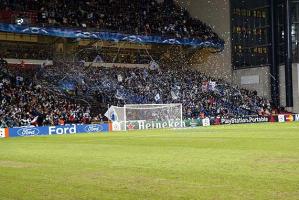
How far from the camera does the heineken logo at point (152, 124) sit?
1606 inches

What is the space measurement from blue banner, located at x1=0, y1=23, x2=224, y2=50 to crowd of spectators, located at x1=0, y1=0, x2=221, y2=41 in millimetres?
797

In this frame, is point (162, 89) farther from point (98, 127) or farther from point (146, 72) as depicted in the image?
point (98, 127)

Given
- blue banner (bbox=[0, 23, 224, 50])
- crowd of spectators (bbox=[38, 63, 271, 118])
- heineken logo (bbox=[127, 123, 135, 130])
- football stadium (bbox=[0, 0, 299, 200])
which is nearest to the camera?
football stadium (bbox=[0, 0, 299, 200])

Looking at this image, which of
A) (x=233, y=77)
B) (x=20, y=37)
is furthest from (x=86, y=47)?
(x=233, y=77)

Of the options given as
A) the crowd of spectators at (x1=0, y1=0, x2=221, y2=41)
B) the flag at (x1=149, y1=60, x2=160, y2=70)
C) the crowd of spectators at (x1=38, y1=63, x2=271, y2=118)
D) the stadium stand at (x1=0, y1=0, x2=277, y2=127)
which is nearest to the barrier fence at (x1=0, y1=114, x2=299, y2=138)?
the stadium stand at (x1=0, y1=0, x2=277, y2=127)

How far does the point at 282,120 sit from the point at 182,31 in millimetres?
14250

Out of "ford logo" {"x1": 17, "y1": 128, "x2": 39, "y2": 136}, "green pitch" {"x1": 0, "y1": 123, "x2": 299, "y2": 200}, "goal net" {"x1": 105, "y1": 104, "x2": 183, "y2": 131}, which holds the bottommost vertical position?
"green pitch" {"x1": 0, "y1": 123, "x2": 299, "y2": 200}

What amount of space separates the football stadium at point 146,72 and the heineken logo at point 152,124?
0.08 metres

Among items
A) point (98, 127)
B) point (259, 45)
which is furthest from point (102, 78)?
point (259, 45)

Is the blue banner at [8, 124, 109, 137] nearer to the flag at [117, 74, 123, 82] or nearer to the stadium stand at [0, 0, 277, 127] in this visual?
the stadium stand at [0, 0, 277, 127]

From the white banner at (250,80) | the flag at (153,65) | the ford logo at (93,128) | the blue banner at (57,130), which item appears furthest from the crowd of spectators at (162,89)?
the blue banner at (57,130)

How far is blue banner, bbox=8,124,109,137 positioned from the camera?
35.1 m

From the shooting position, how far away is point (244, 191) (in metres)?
8.74

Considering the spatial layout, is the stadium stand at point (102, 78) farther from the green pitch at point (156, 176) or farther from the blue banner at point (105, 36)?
the green pitch at point (156, 176)
